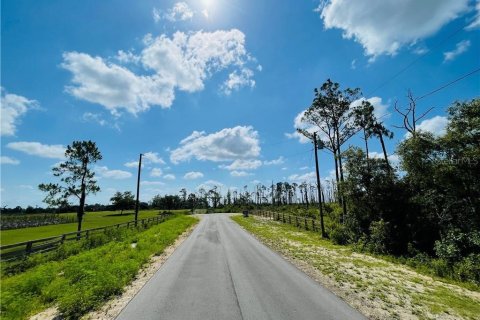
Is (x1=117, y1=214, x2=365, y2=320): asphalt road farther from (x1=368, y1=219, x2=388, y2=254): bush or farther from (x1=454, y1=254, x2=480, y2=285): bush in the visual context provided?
(x1=368, y1=219, x2=388, y2=254): bush

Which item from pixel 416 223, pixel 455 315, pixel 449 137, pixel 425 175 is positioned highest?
pixel 449 137

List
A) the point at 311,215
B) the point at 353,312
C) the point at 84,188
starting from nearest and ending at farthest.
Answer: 1. the point at 353,312
2. the point at 84,188
3. the point at 311,215

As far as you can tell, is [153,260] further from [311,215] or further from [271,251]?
[311,215]

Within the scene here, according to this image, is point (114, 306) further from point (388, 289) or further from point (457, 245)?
point (457, 245)

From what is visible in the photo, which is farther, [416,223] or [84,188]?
[84,188]

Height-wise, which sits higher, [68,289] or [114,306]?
[68,289]

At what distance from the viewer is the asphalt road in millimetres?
6805

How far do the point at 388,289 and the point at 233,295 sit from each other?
5677 mm

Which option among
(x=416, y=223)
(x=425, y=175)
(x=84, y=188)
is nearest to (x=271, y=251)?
(x=416, y=223)

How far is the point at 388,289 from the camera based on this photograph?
9367 millimetres

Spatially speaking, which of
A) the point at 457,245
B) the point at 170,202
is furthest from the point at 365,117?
the point at 170,202

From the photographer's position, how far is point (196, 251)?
1692 cm

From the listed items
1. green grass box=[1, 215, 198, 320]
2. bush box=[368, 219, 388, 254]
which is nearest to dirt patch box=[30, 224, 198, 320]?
green grass box=[1, 215, 198, 320]

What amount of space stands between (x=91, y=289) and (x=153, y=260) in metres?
6.23
